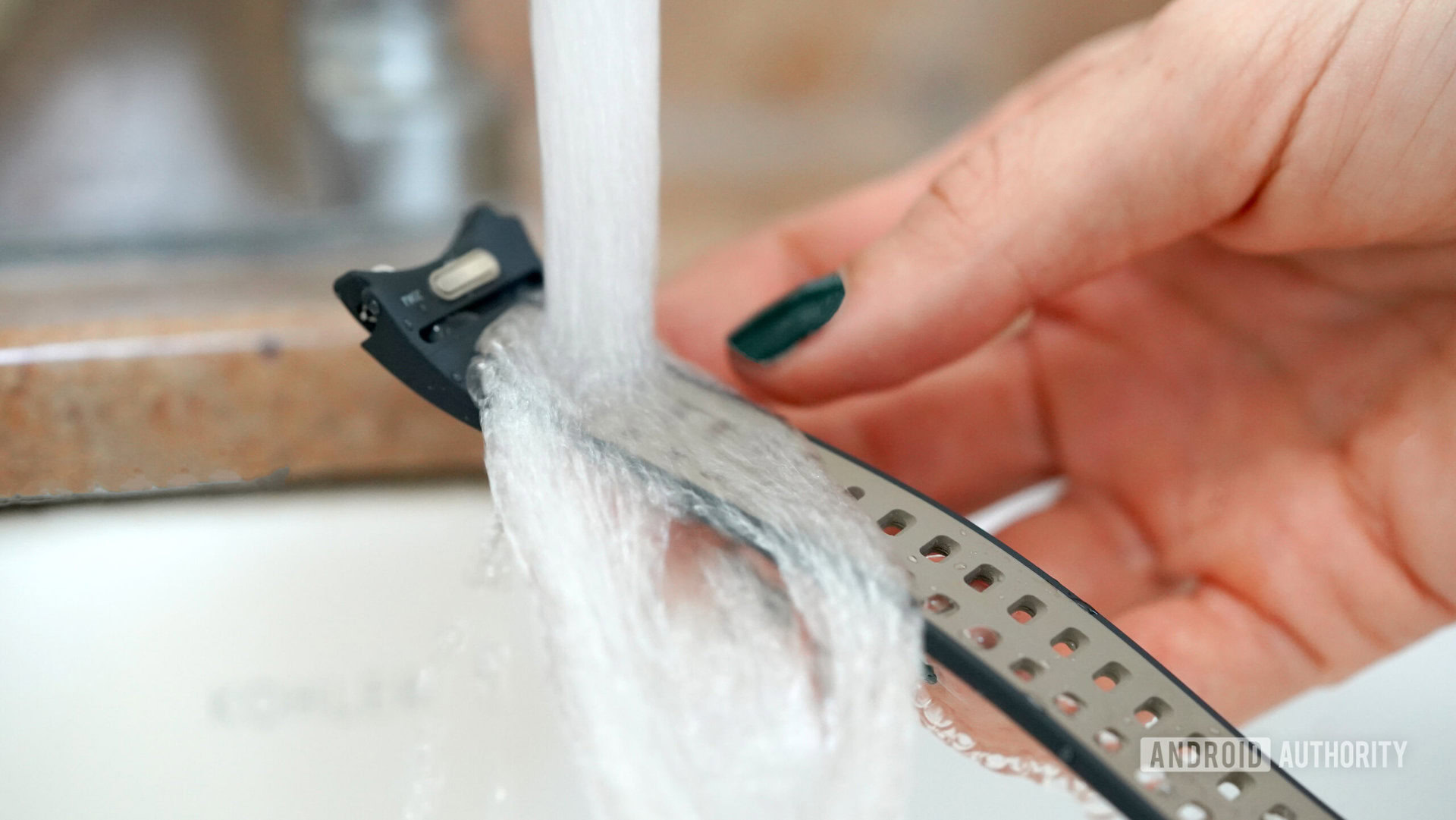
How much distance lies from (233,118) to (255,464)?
0.19 meters

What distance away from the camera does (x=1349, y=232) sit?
0.29m

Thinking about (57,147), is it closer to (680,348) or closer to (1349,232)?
(680,348)

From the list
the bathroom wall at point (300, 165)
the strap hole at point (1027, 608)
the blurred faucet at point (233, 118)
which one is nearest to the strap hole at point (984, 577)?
the strap hole at point (1027, 608)

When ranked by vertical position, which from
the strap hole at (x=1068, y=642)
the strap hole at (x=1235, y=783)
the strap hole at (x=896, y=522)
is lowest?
the strap hole at (x=1235, y=783)

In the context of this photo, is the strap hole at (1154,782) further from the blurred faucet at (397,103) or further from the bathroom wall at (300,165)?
the blurred faucet at (397,103)

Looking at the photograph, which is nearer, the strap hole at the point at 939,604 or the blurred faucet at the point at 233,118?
the strap hole at the point at 939,604

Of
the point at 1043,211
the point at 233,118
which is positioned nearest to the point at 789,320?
the point at 1043,211

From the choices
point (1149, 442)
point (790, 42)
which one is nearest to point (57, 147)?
point (790, 42)

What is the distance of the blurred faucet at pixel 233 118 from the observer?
0.43m

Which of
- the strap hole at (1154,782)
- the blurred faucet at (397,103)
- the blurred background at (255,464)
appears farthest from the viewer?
the blurred faucet at (397,103)

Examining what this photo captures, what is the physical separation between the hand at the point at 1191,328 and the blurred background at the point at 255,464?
57 millimetres

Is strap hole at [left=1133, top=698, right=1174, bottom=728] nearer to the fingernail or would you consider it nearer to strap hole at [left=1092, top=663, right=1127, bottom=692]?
strap hole at [left=1092, top=663, right=1127, bottom=692]

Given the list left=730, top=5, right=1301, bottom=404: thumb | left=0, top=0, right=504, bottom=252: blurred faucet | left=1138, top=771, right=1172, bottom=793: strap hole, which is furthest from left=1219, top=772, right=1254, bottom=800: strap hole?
left=0, top=0, right=504, bottom=252: blurred faucet

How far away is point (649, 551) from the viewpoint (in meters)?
0.24
